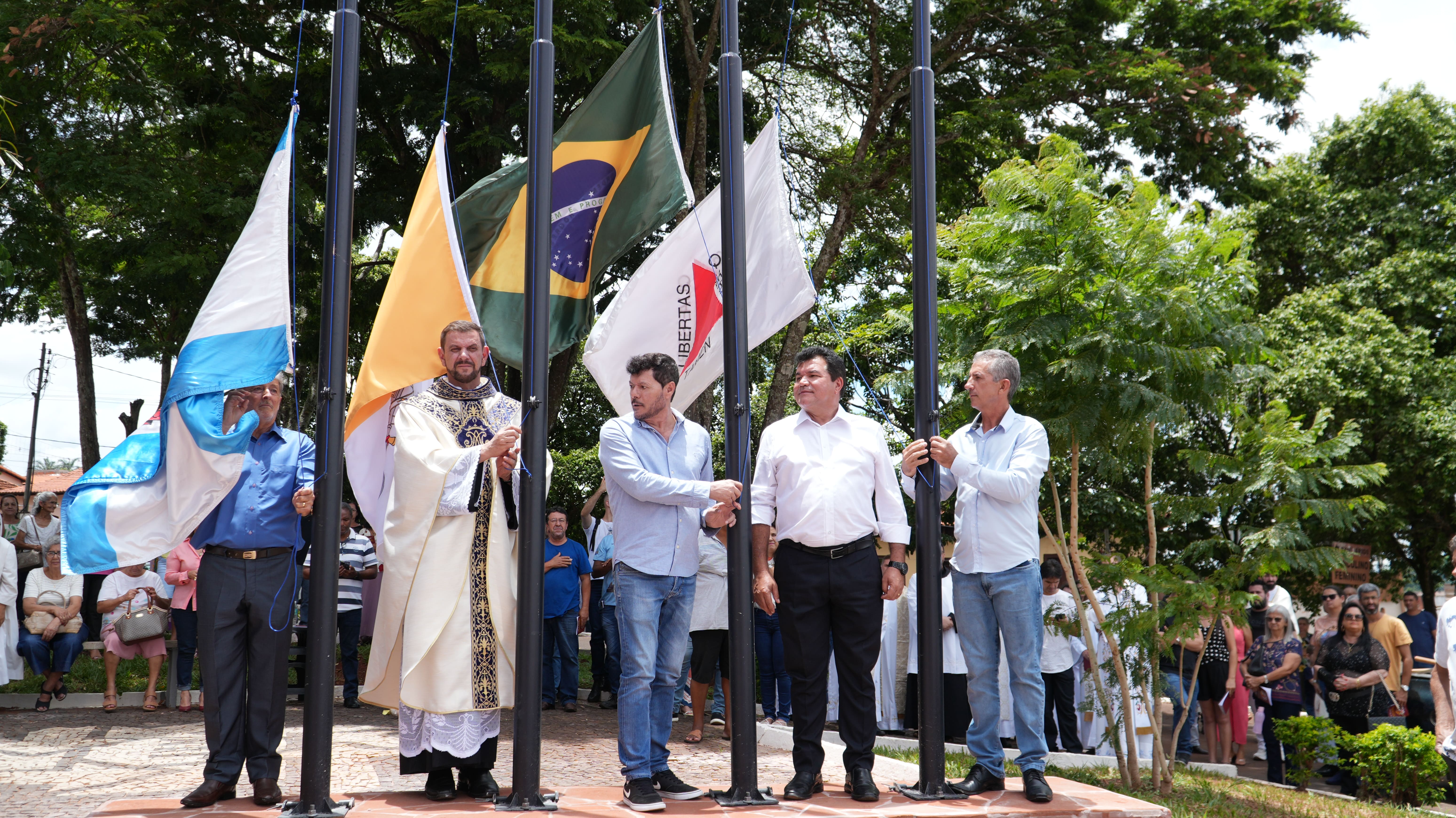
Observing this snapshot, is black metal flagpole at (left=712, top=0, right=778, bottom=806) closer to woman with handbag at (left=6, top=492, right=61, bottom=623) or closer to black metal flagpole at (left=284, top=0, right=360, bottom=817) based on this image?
black metal flagpole at (left=284, top=0, right=360, bottom=817)

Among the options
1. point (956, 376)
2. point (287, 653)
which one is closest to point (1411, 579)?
point (956, 376)

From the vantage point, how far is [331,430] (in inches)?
214

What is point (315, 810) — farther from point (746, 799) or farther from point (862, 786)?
point (862, 786)

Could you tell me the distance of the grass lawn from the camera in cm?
754

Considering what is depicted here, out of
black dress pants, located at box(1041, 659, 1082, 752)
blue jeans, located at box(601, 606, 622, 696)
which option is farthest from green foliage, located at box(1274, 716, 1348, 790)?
blue jeans, located at box(601, 606, 622, 696)

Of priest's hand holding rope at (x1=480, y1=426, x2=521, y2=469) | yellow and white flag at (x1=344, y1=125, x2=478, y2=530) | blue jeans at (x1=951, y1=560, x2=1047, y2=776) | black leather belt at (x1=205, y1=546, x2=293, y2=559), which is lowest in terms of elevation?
blue jeans at (x1=951, y1=560, x2=1047, y2=776)

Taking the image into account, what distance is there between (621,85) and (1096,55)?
9.48 meters

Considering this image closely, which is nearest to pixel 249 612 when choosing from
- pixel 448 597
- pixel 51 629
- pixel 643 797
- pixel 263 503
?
pixel 263 503

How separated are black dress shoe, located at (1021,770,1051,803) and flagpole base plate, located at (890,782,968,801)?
0.30 metres

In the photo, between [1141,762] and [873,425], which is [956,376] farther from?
[1141,762]

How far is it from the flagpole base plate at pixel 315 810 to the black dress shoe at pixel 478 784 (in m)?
0.60

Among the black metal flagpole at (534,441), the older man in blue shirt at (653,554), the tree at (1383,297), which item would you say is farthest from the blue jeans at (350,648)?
the tree at (1383,297)

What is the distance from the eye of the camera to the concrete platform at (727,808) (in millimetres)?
5316

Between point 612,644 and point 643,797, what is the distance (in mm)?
5957
